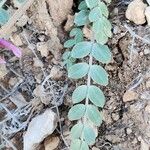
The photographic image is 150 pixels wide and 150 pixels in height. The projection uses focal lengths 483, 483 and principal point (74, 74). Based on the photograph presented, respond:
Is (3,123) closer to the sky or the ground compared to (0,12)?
closer to the ground

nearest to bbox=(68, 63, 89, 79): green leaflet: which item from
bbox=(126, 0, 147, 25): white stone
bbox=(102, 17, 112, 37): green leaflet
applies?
bbox=(102, 17, 112, 37): green leaflet

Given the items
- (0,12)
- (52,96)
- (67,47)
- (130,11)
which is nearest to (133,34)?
(130,11)

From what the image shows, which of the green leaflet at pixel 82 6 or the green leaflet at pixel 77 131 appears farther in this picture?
the green leaflet at pixel 82 6

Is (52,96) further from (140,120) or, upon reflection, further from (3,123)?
(140,120)

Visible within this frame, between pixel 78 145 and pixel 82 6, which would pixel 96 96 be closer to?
pixel 78 145

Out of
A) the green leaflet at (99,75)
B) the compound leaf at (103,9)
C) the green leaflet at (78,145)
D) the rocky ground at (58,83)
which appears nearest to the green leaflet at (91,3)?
the compound leaf at (103,9)

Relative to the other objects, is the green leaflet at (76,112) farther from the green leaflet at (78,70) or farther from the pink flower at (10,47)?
the pink flower at (10,47)

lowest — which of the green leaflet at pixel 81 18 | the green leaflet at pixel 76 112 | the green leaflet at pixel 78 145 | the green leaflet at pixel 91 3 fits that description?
the green leaflet at pixel 78 145
